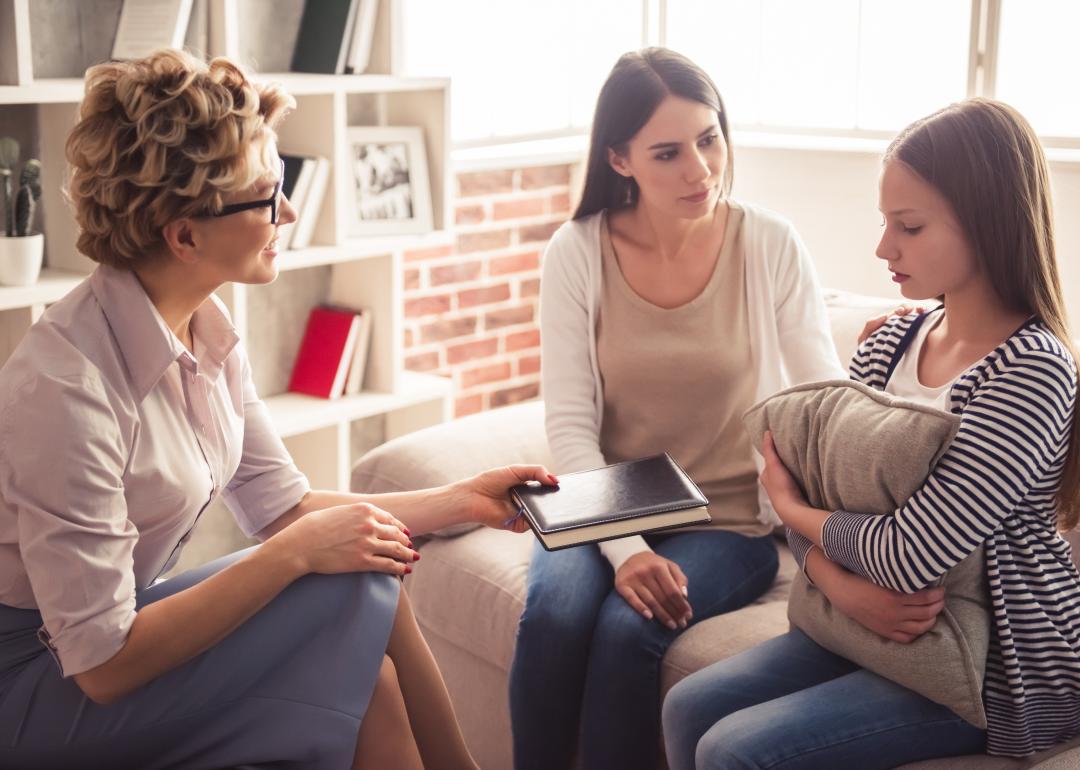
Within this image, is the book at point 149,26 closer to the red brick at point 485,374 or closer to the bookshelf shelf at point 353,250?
the bookshelf shelf at point 353,250

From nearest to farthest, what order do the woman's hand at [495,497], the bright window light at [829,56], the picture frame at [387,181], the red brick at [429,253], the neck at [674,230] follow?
the woman's hand at [495,497]
the neck at [674,230]
the picture frame at [387,181]
the bright window light at [829,56]
the red brick at [429,253]

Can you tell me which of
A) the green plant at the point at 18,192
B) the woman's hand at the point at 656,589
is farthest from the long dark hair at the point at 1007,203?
the green plant at the point at 18,192

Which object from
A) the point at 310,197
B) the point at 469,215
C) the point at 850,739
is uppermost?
the point at 310,197

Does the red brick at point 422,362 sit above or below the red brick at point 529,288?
below

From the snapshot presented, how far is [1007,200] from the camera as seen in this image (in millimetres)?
1640

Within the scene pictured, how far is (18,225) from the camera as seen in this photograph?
2.47 m

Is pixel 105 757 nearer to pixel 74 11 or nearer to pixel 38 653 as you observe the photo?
pixel 38 653

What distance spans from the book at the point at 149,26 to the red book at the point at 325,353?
0.81 metres

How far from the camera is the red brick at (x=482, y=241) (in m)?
3.76

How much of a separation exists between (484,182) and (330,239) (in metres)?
0.88

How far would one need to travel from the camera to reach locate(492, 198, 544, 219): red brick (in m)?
3.84

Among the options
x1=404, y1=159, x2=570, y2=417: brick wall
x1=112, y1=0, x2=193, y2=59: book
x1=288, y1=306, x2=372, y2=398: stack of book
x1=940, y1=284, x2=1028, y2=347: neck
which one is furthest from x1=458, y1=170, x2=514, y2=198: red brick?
x1=940, y1=284, x2=1028, y2=347: neck

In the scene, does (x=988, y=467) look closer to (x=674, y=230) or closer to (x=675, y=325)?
(x=675, y=325)

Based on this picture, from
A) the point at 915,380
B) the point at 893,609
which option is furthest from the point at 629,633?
the point at 915,380
